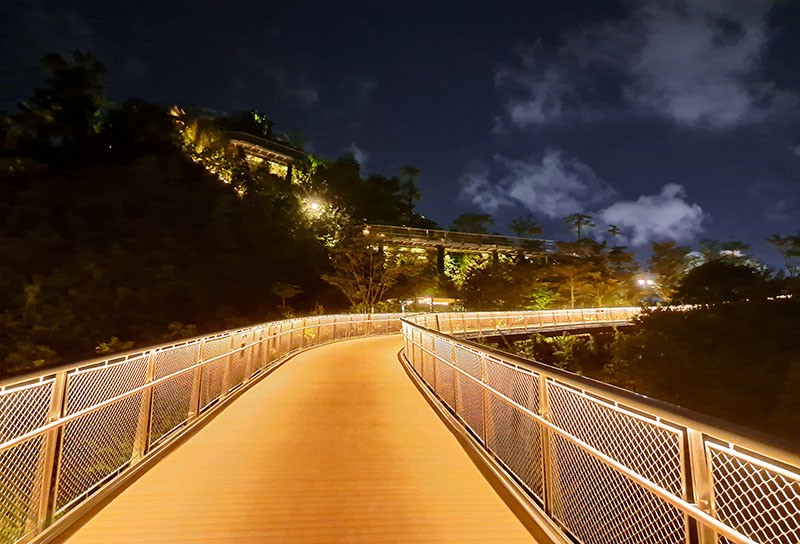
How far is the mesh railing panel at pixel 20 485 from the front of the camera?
11.5 ft

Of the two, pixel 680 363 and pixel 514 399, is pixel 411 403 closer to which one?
pixel 514 399

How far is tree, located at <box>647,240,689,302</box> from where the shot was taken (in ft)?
169

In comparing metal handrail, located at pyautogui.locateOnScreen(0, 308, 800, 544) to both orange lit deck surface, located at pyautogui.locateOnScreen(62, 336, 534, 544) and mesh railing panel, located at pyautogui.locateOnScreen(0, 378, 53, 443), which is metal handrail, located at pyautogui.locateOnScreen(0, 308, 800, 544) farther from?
orange lit deck surface, located at pyautogui.locateOnScreen(62, 336, 534, 544)

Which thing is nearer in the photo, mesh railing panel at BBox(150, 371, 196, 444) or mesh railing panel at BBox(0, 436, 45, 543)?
mesh railing panel at BBox(0, 436, 45, 543)

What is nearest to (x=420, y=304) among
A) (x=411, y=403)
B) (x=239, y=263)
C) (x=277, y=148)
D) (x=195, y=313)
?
(x=239, y=263)

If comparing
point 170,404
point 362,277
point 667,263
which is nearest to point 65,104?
point 362,277

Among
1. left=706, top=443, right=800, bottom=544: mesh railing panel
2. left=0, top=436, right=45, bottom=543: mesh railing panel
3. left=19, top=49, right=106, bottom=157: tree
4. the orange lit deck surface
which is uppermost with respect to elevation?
left=19, top=49, right=106, bottom=157: tree

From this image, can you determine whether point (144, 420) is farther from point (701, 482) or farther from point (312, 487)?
point (701, 482)

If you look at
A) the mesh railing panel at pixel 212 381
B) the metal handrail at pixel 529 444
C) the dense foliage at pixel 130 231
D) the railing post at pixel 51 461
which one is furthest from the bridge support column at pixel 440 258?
the railing post at pixel 51 461

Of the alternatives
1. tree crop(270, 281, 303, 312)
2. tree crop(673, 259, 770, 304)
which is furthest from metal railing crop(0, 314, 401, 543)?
tree crop(673, 259, 770, 304)

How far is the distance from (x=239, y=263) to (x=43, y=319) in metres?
10.6

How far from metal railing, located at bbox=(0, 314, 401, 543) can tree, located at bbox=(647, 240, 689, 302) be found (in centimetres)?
5467

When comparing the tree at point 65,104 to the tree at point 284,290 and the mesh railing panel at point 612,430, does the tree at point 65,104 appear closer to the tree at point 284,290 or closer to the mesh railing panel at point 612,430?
the tree at point 284,290

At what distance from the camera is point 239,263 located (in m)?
30.2
